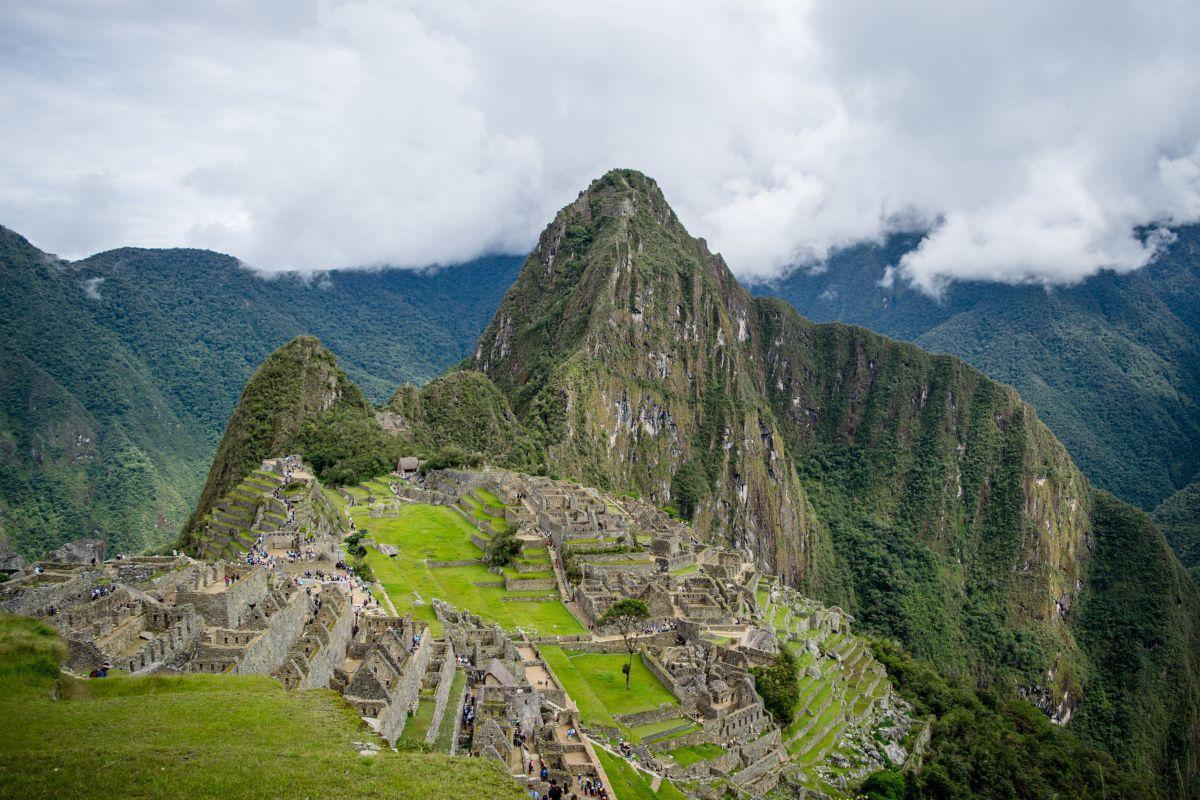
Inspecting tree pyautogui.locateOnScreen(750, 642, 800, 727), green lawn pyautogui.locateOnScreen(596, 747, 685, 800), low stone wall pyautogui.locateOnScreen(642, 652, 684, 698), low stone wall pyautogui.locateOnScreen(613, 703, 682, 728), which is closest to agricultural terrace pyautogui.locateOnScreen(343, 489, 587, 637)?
low stone wall pyautogui.locateOnScreen(642, 652, 684, 698)

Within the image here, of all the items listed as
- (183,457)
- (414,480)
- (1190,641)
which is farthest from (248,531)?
(1190,641)

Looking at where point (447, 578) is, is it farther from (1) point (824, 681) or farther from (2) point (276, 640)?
(2) point (276, 640)

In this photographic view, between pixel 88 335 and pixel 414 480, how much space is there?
4902 inches

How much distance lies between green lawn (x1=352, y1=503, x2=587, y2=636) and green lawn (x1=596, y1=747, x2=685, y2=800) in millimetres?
9361

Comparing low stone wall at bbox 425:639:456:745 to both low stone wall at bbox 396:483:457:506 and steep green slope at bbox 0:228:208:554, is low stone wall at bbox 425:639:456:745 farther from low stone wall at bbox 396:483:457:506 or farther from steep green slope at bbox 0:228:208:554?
steep green slope at bbox 0:228:208:554

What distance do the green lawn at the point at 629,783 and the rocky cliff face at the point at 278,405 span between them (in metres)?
63.4

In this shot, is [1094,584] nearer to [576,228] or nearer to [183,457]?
[576,228]

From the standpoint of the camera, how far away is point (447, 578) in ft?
165

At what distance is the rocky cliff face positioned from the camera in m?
90.4

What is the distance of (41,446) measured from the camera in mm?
121625

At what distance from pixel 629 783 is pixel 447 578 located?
23998 mm

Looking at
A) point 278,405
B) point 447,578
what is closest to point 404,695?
point 447,578

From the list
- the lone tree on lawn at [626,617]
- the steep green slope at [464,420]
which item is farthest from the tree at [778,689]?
the steep green slope at [464,420]

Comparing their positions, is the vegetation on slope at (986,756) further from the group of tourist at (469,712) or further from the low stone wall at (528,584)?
the group of tourist at (469,712)
